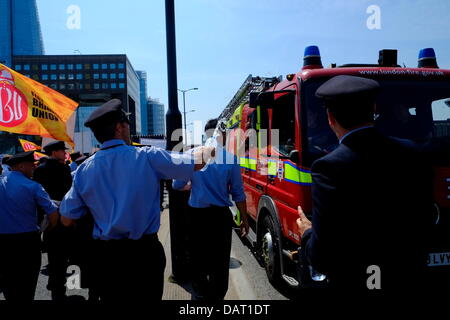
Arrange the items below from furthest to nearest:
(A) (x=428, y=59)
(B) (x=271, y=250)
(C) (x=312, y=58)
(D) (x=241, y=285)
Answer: (D) (x=241, y=285) → (A) (x=428, y=59) → (B) (x=271, y=250) → (C) (x=312, y=58)

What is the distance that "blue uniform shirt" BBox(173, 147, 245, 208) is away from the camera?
3.97m

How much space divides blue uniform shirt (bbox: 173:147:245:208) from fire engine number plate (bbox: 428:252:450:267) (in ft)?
6.87

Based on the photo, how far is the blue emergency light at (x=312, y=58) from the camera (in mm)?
4496

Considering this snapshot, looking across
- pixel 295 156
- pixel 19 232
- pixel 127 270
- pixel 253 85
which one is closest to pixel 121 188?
pixel 127 270

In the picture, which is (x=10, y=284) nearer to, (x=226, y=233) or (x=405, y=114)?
(x=226, y=233)

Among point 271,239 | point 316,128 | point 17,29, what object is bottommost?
point 271,239

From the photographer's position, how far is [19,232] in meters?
3.66

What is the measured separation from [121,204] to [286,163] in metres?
2.50

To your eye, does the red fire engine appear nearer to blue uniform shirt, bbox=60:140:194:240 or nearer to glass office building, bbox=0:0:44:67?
blue uniform shirt, bbox=60:140:194:240

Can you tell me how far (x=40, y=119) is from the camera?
191 inches

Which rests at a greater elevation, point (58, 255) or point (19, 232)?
point (19, 232)

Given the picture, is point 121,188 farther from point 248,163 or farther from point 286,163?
point 248,163

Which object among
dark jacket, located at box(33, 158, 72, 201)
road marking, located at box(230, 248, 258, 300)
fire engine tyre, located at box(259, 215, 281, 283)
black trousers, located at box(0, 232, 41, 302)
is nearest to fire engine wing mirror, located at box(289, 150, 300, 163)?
fire engine tyre, located at box(259, 215, 281, 283)

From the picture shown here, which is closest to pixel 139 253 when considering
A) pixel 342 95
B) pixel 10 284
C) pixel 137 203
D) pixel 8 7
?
pixel 137 203
